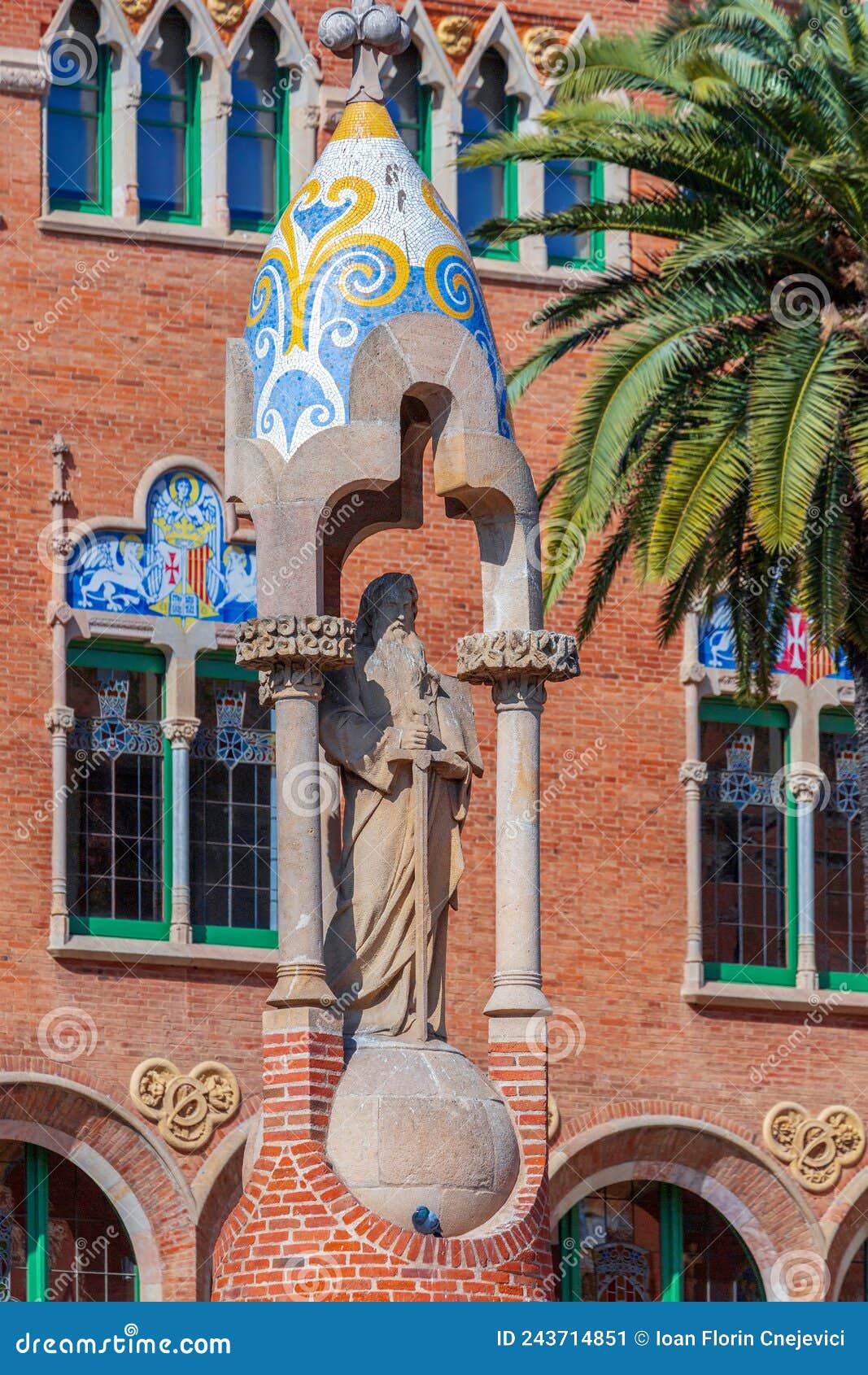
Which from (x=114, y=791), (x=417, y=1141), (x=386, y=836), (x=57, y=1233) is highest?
(x=114, y=791)

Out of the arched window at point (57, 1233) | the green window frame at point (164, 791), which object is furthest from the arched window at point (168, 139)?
the arched window at point (57, 1233)

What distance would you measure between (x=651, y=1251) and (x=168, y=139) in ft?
33.3

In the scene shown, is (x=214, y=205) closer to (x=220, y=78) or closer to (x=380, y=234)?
(x=220, y=78)

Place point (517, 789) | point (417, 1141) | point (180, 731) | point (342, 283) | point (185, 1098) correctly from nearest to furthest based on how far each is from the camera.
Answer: point (417, 1141) < point (342, 283) < point (517, 789) < point (185, 1098) < point (180, 731)

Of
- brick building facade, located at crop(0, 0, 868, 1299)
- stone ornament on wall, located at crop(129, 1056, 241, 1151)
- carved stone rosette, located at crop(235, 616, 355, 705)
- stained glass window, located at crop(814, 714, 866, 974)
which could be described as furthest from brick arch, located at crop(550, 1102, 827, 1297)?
carved stone rosette, located at crop(235, 616, 355, 705)

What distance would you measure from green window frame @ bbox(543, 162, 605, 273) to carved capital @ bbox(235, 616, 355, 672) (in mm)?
14308

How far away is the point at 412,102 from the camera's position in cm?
2952

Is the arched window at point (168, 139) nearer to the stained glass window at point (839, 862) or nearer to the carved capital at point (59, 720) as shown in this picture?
the carved capital at point (59, 720)

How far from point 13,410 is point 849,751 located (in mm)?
7992

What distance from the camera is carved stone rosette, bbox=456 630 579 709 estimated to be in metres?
16.3

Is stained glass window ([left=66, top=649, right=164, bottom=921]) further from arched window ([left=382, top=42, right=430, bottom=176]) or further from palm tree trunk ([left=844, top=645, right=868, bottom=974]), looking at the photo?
palm tree trunk ([left=844, top=645, right=868, bottom=974])

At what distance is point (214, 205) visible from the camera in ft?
93.6

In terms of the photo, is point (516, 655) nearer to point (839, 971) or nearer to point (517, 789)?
point (517, 789)

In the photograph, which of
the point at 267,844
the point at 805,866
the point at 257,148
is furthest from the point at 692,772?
the point at 257,148
